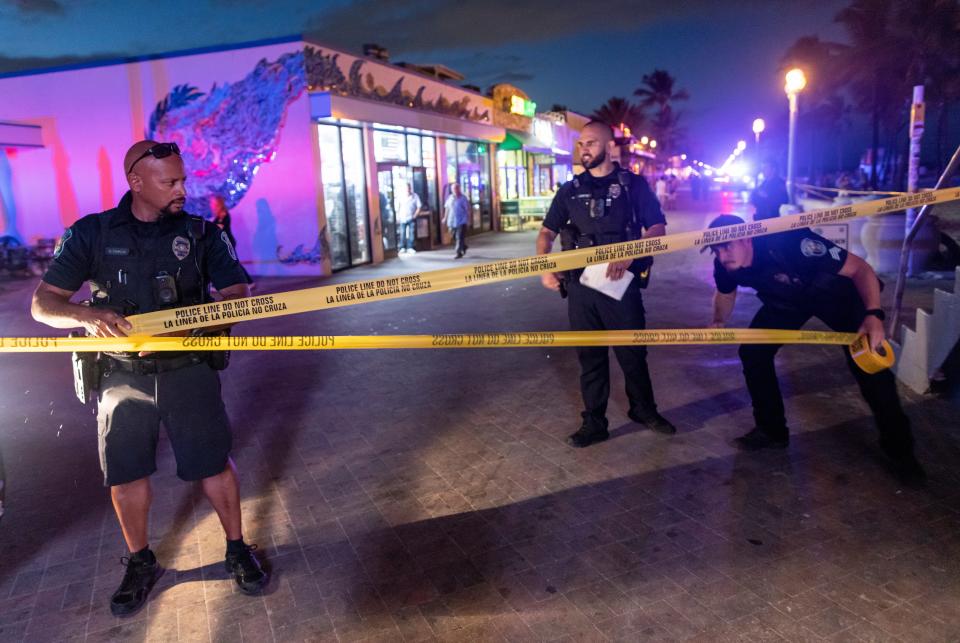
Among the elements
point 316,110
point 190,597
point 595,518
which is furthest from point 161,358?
point 316,110

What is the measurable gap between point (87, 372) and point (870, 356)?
4.00 m

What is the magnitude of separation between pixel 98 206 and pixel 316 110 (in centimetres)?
597

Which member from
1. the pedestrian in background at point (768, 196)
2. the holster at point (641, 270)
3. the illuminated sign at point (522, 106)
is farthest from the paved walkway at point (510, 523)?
the illuminated sign at point (522, 106)

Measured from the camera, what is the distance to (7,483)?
4.70 m

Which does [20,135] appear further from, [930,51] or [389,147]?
[930,51]

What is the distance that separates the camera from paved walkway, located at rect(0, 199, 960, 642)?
3.05 m

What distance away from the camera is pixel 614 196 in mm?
4648

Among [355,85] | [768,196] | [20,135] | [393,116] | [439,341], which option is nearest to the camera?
[439,341]

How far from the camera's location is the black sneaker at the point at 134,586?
320cm

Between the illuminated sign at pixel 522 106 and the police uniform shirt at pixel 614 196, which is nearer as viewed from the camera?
the police uniform shirt at pixel 614 196

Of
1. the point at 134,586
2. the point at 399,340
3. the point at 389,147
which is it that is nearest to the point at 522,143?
the point at 389,147

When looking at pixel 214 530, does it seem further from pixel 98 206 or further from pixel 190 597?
pixel 98 206

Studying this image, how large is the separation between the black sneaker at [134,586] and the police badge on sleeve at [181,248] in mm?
1440

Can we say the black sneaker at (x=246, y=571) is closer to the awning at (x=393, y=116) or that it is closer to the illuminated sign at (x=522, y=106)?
the awning at (x=393, y=116)
